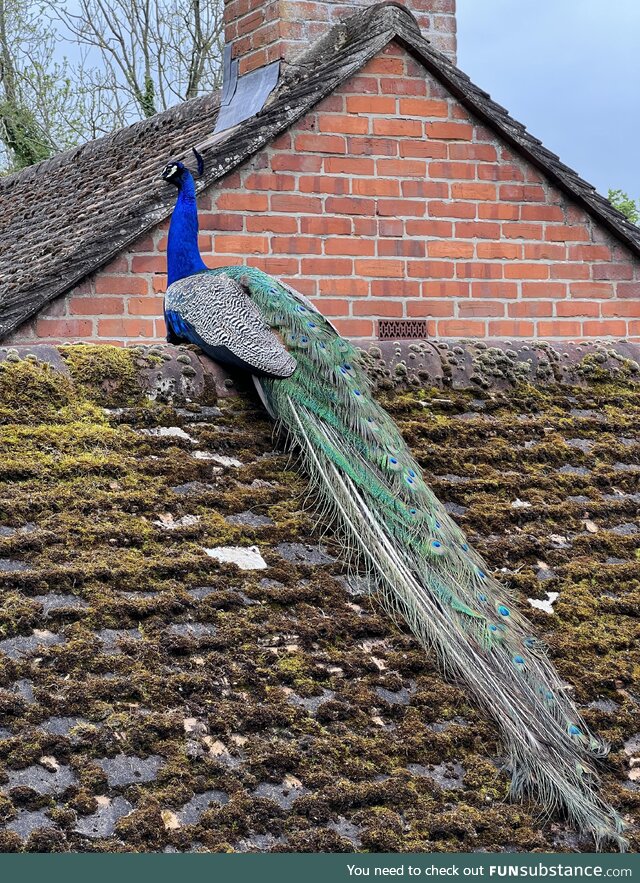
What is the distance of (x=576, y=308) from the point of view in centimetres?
830

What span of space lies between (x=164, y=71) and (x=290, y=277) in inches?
433

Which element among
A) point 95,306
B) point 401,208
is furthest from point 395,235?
point 95,306

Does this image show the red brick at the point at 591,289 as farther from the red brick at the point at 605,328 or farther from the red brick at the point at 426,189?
the red brick at the point at 426,189

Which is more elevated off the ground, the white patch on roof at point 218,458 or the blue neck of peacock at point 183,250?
the blue neck of peacock at point 183,250

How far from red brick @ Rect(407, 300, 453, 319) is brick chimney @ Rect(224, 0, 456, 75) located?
1.87 meters

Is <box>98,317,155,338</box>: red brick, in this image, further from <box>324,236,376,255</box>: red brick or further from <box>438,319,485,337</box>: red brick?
<box>438,319,485,337</box>: red brick

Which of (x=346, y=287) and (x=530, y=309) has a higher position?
(x=346, y=287)

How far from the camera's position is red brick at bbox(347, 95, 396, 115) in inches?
301

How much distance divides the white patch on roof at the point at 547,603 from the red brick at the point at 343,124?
4930 mm

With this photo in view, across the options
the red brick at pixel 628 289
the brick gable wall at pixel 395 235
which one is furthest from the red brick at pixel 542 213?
the red brick at pixel 628 289

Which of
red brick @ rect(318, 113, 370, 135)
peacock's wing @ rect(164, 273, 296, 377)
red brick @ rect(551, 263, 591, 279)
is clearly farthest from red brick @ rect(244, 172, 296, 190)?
peacock's wing @ rect(164, 273, 296, 377)

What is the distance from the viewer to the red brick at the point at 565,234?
8.19 m

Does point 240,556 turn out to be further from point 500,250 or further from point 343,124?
point 500,250

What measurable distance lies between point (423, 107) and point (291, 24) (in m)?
1.13
